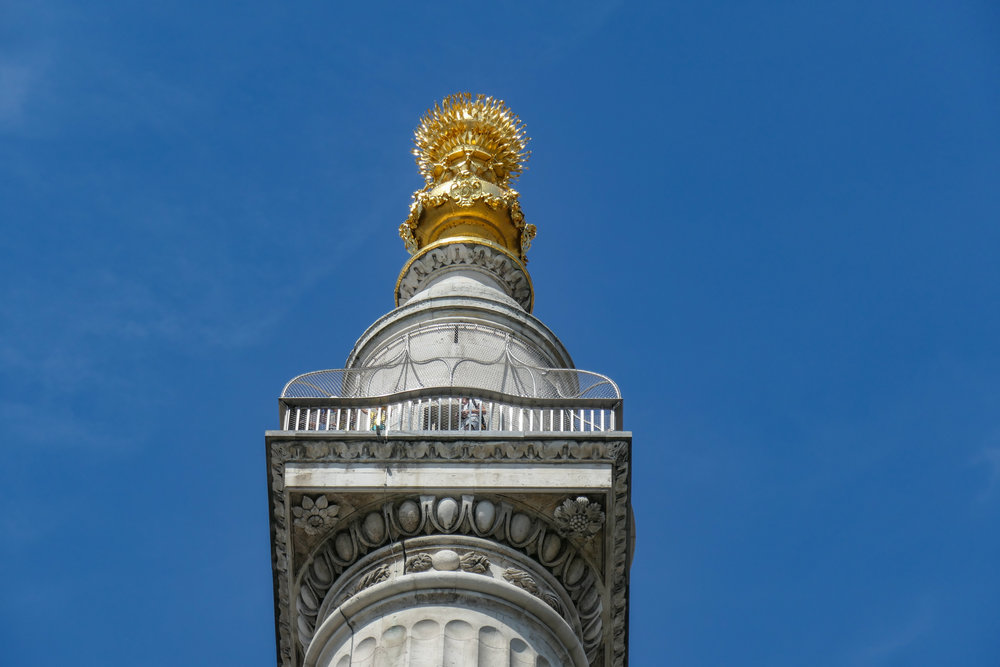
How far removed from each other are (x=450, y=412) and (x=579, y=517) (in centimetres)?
232

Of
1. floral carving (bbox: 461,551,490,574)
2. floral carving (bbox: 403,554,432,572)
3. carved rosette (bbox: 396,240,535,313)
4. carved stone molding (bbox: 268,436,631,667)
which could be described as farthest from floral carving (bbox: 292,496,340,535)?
carved rosette (bbox: 396,240,535,313)

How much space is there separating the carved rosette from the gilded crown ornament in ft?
→ 0.40

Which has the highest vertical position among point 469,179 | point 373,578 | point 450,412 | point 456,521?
point 469,179

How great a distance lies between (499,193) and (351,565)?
1154 cm

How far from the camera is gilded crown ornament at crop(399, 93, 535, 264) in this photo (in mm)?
30297

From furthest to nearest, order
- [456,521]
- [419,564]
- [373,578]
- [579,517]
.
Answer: [579,517], [456,521], [373,578], [419,564]

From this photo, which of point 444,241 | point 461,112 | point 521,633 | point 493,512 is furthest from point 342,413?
point 461,112

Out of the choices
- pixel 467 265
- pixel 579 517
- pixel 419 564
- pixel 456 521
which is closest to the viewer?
pixel 419 564

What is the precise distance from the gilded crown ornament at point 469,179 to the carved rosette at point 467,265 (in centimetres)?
12

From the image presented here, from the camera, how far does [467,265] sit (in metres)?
28.9

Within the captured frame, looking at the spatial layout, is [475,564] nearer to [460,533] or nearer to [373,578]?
[460,533]

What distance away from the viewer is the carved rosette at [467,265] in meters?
28.9

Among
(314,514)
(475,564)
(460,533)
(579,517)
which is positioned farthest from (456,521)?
(314,514)

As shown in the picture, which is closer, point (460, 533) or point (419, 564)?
point (419, 564)
